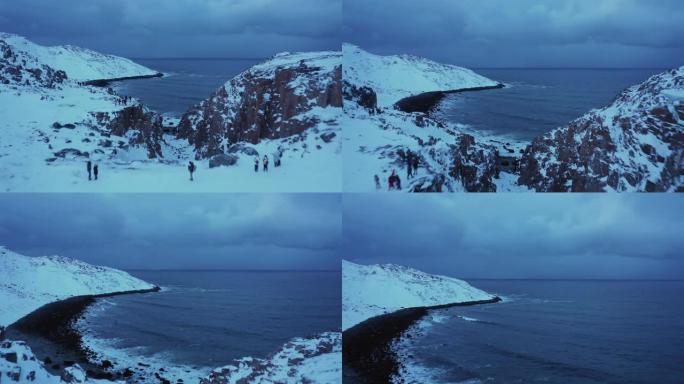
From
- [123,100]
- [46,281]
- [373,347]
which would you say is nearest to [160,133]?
[123,100]

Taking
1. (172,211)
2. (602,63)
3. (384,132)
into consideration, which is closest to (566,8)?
(602,63)

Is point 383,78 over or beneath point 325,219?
over

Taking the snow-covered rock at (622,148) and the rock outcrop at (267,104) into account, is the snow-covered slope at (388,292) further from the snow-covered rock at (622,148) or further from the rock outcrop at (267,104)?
the rock outcrop at (267,104)

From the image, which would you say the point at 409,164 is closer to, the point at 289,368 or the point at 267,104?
the point at 267,104

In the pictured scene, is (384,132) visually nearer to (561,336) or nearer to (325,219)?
(325,219)

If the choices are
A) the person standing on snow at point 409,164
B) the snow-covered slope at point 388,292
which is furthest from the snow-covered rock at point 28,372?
the person standing on snow at point 409,164

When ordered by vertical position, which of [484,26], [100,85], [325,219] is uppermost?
[484,26]
